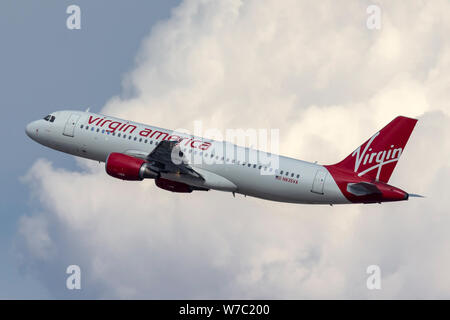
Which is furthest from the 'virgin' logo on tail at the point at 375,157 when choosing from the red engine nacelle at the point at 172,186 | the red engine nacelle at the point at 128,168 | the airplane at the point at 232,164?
the red engine nacelle at the point at 128,168

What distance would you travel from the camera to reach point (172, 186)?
76.8 metres

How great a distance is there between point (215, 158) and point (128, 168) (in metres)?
6.94

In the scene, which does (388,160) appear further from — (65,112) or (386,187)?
(65,112)

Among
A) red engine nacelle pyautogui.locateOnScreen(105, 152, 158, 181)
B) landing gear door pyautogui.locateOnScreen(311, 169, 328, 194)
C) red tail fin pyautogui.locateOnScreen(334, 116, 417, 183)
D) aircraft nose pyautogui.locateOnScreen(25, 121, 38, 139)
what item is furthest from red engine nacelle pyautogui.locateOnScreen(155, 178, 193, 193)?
red tail fin pyautogui.locateOnScreen(334, 116, 417, 183)

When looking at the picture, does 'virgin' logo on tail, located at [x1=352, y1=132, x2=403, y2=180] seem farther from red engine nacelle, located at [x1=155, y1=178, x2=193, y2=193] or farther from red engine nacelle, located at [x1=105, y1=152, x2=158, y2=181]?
red engine nacelle, located at [x1=105, y1=152, x2=158, y2=181]

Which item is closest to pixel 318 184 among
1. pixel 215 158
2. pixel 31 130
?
pixel 215 158

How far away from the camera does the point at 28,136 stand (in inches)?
3253

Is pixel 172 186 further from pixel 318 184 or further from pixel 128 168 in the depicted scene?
pixel 318 184

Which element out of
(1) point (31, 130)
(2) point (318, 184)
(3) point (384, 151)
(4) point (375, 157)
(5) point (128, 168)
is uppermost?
(1) point (31, 130)

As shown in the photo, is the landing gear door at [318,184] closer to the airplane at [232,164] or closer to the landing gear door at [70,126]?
the airplane at [232,164]

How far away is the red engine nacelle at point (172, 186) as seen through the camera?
251 ft

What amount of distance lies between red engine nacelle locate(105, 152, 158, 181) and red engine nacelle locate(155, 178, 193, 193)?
2.42 metres

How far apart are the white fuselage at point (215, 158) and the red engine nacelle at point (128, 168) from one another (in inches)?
64.3

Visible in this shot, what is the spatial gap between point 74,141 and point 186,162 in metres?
10.7
